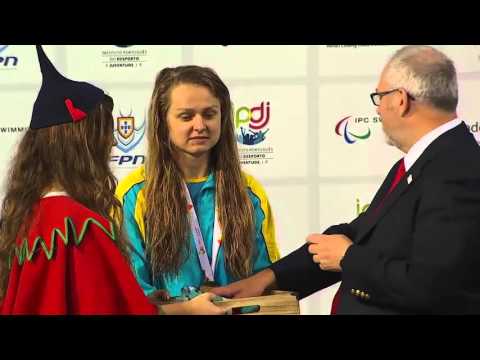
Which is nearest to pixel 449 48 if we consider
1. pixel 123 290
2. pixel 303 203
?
pixel 303 203

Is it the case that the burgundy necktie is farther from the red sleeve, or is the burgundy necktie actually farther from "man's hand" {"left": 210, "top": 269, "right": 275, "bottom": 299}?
the red sleeve

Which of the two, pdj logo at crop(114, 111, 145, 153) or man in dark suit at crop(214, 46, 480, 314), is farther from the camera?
pdj logo at crop(114, 111, 145, 153)

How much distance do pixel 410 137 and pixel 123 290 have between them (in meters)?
1.44

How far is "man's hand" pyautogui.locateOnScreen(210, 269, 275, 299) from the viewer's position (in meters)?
3.31

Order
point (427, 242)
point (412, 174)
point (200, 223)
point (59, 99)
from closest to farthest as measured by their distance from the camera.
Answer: point (427, 242), point (412, 174), point (59, 99), point (200, 223)

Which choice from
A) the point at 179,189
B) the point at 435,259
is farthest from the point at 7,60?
the point at 435,259

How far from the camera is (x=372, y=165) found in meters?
3.32

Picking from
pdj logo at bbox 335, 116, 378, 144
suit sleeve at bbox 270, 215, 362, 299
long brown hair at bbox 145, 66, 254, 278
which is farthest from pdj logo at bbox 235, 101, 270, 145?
suit sleeve at bbox 270, 215, 362, 299

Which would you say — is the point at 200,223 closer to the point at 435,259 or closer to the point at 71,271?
the point at 71,271

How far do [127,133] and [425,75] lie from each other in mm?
1379

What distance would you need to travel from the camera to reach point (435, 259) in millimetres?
2982

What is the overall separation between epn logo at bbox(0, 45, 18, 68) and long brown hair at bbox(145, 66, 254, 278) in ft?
2.20

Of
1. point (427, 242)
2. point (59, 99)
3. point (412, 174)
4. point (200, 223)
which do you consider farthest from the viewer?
point (200, 223)

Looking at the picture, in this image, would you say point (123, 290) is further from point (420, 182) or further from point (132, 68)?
point (420, 182)
